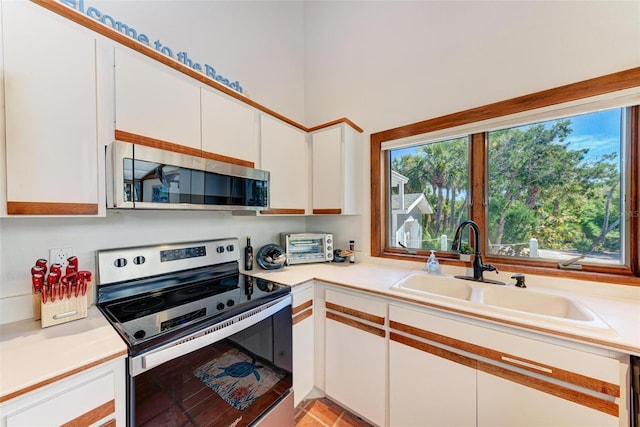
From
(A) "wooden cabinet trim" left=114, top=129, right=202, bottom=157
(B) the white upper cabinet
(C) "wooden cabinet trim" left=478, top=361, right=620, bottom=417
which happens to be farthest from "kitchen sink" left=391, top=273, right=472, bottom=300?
(A) "wooden cabinet trim" left=114, top=129, right=202, bottom=157

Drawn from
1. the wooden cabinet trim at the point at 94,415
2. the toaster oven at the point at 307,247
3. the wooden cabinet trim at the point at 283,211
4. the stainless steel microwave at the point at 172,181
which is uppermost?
the stainless steel microwave at the point at 172,181

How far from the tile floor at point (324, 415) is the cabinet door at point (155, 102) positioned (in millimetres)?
1870

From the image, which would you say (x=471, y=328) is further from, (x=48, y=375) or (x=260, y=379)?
(x=48, y=375)

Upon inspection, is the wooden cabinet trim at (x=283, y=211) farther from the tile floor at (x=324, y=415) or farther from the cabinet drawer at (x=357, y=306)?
the tile floor at (x=324, y=415)

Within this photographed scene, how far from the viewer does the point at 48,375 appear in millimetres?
681

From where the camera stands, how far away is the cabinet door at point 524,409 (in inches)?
35.8

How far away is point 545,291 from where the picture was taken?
1360 mm

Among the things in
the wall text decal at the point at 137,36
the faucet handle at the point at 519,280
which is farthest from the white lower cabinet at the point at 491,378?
the wall text decal at the point at 137,36

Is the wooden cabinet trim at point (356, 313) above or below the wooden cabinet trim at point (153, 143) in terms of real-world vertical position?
below

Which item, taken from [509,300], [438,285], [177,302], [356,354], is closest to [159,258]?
[177,302]

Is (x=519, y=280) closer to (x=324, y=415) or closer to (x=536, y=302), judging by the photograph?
(x=536, y=302)

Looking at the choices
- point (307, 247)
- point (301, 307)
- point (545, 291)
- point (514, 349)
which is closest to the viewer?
point (514, 349)

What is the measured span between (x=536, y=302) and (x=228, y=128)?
2.12m

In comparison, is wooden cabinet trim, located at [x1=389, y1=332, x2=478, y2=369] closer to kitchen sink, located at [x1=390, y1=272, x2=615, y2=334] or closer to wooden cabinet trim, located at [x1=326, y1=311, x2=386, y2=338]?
wooden cabinet trim, located at [x1=326, y1=311, x2=386, y2=338]
